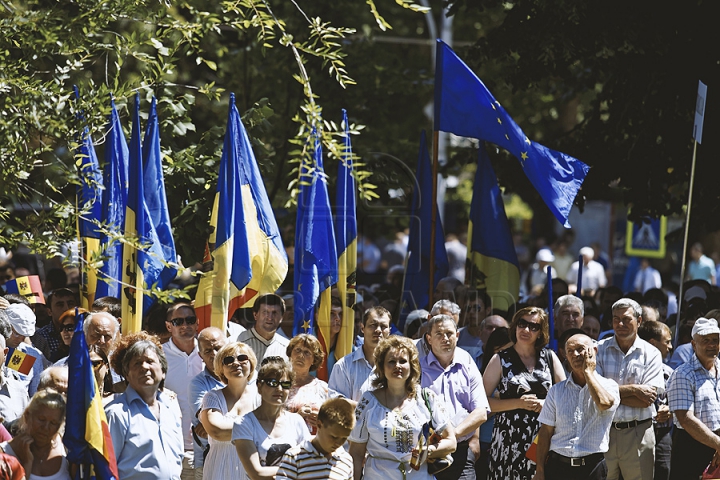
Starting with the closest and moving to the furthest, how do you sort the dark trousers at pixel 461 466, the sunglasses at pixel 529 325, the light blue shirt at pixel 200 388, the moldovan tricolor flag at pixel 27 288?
the light blue shirt at pixel 200 388, the dark trousers at pixel 461 466, the sunglasses at pixel 529 325, the moldovan tricolor flag at pixel 27 288

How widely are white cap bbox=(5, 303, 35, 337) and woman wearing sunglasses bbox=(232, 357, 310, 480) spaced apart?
2.26 m

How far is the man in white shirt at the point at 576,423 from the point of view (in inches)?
299

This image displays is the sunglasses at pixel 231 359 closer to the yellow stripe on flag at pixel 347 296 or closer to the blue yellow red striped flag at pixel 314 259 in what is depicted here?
the blue yellow red striped flag at pixel 314 259

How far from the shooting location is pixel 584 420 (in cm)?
764

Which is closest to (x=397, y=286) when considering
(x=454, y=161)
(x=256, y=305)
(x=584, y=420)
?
(x=454, y=161)

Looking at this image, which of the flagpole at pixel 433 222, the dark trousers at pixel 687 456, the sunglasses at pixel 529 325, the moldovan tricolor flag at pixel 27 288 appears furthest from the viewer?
the moldovan tricolor flag at pixel 27 288

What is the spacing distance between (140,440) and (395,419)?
1618mm

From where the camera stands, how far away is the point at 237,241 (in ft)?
29.0

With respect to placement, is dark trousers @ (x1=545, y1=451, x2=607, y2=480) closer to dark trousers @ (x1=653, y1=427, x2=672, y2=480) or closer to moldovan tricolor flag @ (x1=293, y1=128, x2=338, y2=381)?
dark trousers @ (x1=653, y1=427, x2=672, y2=480)

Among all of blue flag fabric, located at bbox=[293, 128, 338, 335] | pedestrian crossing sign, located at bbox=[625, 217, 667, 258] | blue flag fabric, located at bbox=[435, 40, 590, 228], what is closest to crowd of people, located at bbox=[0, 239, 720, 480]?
blue flag fabric, located at bbox=[293, 128, 338, 335]

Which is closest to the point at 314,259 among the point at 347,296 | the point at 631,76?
the point at 347,296

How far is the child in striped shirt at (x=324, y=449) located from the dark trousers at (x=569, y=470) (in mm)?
2054

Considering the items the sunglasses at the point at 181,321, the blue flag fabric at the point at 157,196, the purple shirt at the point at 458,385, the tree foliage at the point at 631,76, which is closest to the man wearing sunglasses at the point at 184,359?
the sunglasses at the point at 181,321

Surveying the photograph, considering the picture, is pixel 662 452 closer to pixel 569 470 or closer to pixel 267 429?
pixel 569 470
